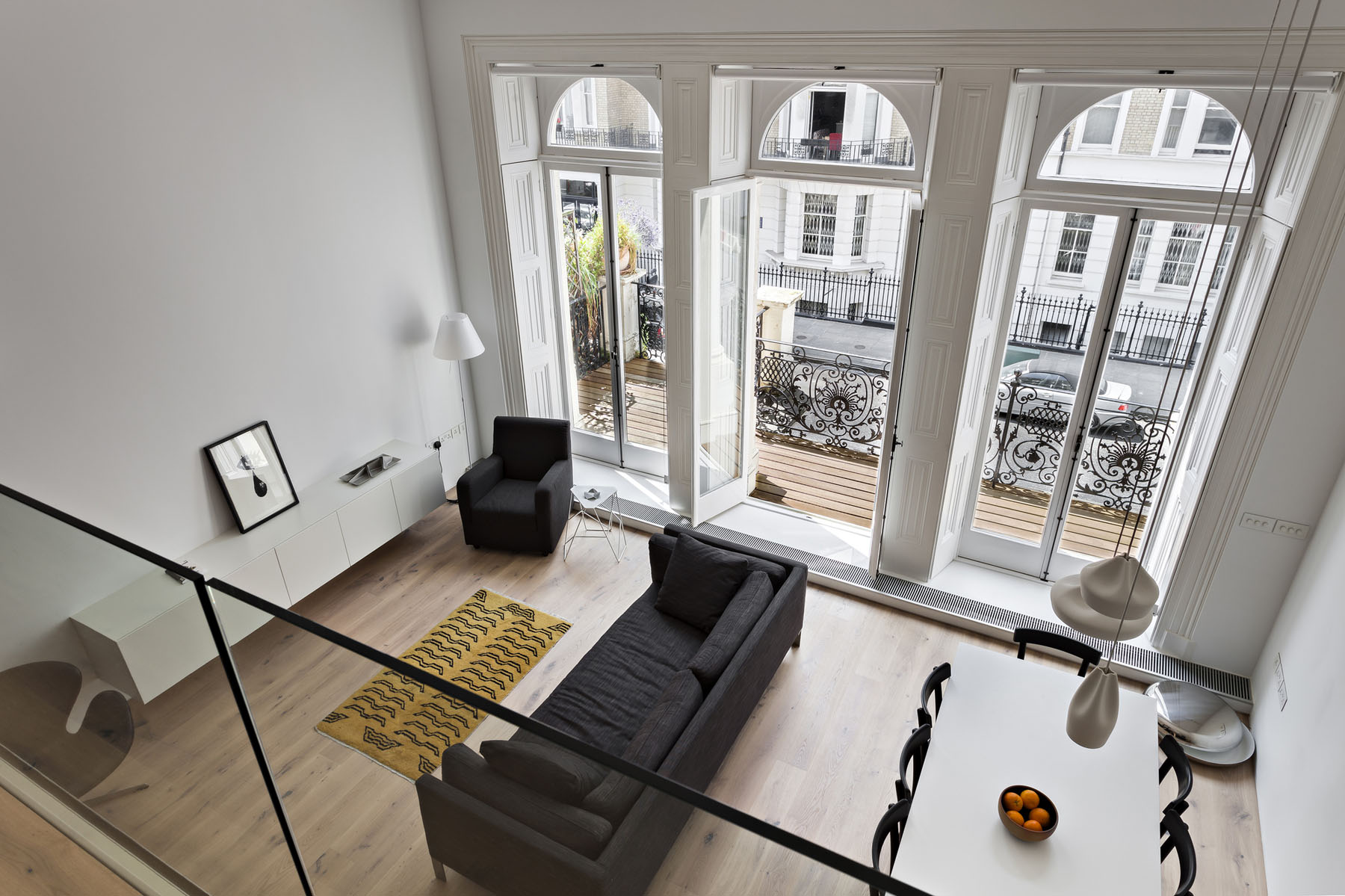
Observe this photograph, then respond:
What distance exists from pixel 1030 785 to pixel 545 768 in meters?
2.18

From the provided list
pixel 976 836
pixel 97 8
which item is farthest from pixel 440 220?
pixel 976 836

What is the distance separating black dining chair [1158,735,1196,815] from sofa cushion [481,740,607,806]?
2.43 metres

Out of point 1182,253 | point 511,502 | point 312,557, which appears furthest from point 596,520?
point 1182,253

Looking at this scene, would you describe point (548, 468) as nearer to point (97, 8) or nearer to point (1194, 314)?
point (97, 8)

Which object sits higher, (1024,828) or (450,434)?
(450,434)

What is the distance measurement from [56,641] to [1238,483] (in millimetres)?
4789

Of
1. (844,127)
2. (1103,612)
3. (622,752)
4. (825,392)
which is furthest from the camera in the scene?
(825,392)

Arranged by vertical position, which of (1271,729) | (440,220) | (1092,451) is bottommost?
(1271,729)

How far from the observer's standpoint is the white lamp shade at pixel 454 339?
5.48 metres

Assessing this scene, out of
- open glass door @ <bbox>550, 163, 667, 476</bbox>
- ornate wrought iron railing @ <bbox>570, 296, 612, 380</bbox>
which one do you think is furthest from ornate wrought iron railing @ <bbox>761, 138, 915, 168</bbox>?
ornate wrought iron railing @ <bbox>570, 296, 612, 380</bbox>

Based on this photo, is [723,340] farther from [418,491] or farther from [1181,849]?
[1181,849]

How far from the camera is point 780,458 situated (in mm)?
6590

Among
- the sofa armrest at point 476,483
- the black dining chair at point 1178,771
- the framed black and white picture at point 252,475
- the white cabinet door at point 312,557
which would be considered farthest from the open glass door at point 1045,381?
the framed black and white picture at point 252,475

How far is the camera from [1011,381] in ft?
15.5
